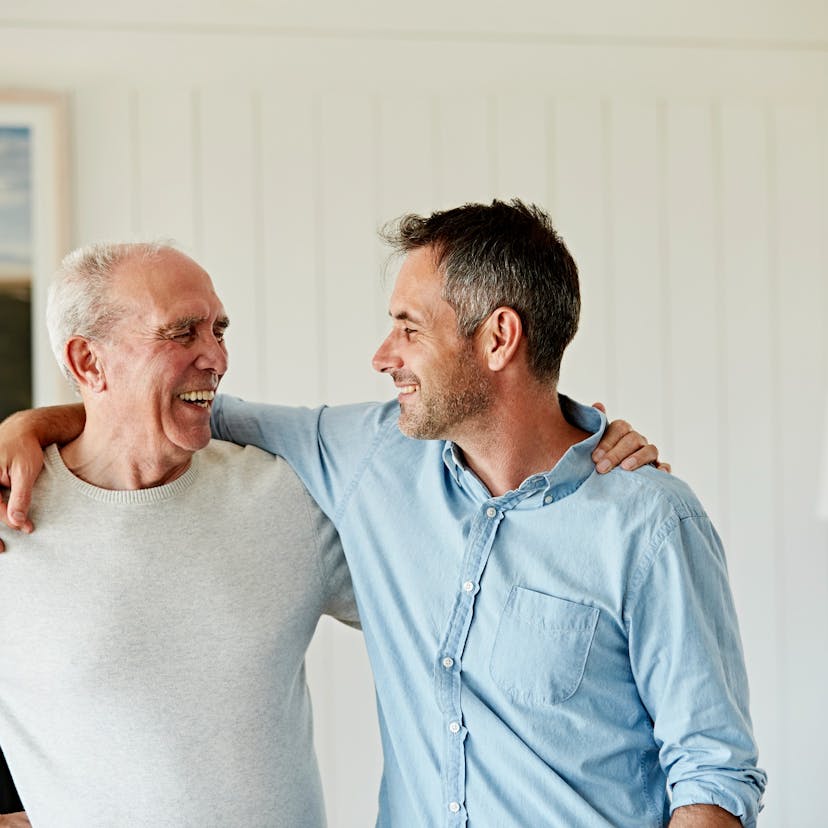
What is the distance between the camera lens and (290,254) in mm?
2795

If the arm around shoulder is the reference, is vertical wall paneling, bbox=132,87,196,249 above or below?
above

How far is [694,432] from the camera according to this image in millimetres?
2961

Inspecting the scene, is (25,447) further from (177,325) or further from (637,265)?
(637,265)

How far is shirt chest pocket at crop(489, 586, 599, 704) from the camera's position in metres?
1.53

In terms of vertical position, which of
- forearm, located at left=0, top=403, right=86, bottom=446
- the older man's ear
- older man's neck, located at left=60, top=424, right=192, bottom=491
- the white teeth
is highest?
the older man's ear

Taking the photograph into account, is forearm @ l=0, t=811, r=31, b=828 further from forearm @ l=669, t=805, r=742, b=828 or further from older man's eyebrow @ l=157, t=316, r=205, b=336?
forearm @ l=669, t=805, r=742, b=828

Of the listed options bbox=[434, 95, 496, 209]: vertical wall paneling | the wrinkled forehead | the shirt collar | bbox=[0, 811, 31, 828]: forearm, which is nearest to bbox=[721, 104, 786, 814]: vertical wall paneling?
bbox=[434, 95, 496, 209]: vertical wall paneling

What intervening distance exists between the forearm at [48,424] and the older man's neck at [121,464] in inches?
2.0

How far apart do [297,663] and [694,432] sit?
61.8 inches

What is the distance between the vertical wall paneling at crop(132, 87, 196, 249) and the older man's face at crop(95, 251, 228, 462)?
1033 millimetres

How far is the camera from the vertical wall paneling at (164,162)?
272 cm

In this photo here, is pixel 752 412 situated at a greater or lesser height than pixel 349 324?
lesser

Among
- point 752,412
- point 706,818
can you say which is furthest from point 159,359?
point 752,412

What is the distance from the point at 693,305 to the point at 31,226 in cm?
173
